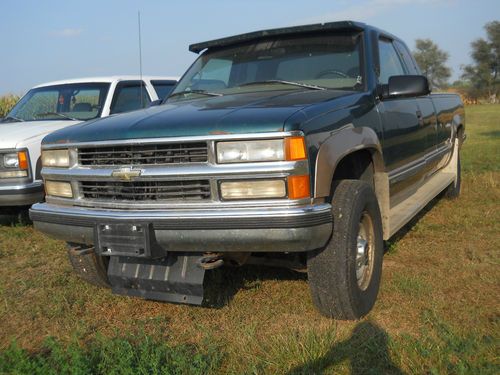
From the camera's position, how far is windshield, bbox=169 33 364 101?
393cm

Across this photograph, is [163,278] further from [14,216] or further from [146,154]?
[14,216]

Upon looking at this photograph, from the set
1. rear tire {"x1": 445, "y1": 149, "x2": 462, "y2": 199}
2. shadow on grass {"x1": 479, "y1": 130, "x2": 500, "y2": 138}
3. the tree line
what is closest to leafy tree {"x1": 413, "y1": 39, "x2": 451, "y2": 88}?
the tree line

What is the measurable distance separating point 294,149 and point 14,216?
5.42 m

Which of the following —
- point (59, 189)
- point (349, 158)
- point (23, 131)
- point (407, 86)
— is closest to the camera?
point (59, 189)

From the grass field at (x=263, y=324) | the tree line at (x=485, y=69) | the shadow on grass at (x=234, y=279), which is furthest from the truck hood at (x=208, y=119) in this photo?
the tree line at (x=485, y=69)

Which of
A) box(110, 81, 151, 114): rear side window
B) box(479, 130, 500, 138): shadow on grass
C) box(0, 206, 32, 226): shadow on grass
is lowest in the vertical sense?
box(0, 206, 32, 226): shadow on grass

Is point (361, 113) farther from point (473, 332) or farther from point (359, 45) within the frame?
point (473, 332)

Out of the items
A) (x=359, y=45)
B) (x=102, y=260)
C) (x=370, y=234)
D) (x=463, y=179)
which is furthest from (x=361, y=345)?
(x=463, y=179)

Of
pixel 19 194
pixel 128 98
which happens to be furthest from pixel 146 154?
pixel 128 98

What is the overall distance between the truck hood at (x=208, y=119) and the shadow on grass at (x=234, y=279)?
1.34 m

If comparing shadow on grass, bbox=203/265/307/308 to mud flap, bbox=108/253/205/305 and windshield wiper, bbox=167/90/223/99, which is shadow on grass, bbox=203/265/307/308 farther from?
windshield wiper, bbox=167/90/223/99

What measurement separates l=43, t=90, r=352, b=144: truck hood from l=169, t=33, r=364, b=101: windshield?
0.30 meters

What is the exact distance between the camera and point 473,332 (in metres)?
2.93

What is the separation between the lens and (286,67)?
4.11 m
